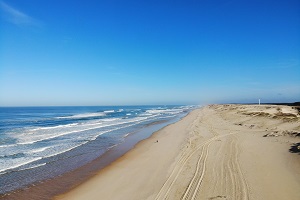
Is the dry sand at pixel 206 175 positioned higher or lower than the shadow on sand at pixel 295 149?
lower

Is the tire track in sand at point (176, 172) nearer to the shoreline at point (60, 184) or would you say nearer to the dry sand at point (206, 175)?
the dry sand at point (206, 175)

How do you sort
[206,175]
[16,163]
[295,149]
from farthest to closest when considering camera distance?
[16,163] → [295,149] → [206,175]

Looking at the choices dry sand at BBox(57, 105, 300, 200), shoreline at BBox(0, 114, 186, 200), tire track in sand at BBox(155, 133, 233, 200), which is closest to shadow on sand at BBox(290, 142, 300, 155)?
dry sand at BBox(57, 105, 300, 200)

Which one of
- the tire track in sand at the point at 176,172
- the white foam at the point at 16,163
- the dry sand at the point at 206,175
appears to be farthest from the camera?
the white foam at the point at 16,163

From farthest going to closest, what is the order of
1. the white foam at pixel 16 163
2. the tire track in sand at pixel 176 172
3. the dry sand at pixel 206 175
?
1. the white foam at pixel 16 163
2. the tire track in sand at pixel 176 172
3. the dry sand at pixel 206 175

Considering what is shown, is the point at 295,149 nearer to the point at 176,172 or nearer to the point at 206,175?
the point at 206,175

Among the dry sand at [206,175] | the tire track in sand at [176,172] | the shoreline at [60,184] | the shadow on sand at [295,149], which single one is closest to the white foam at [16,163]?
the shoreline at [60,184]

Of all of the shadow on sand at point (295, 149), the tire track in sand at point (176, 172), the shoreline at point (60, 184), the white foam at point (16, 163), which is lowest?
the shoreline at point (60, 184)

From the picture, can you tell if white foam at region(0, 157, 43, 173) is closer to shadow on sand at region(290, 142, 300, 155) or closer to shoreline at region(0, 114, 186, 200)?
shoreline at region(0, 114, 186, 200)

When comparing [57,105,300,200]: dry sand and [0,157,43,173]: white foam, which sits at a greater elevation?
[57,105,300,200]: dry sand

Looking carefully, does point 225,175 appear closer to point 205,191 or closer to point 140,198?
point 205,191

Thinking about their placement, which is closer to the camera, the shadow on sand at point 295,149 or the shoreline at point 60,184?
the shoreline at point 60,184

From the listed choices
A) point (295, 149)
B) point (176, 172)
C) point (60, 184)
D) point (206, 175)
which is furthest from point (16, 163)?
point (295, 149)

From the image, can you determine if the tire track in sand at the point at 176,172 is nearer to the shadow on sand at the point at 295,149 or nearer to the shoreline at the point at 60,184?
the shoreline at the point at 60,184
